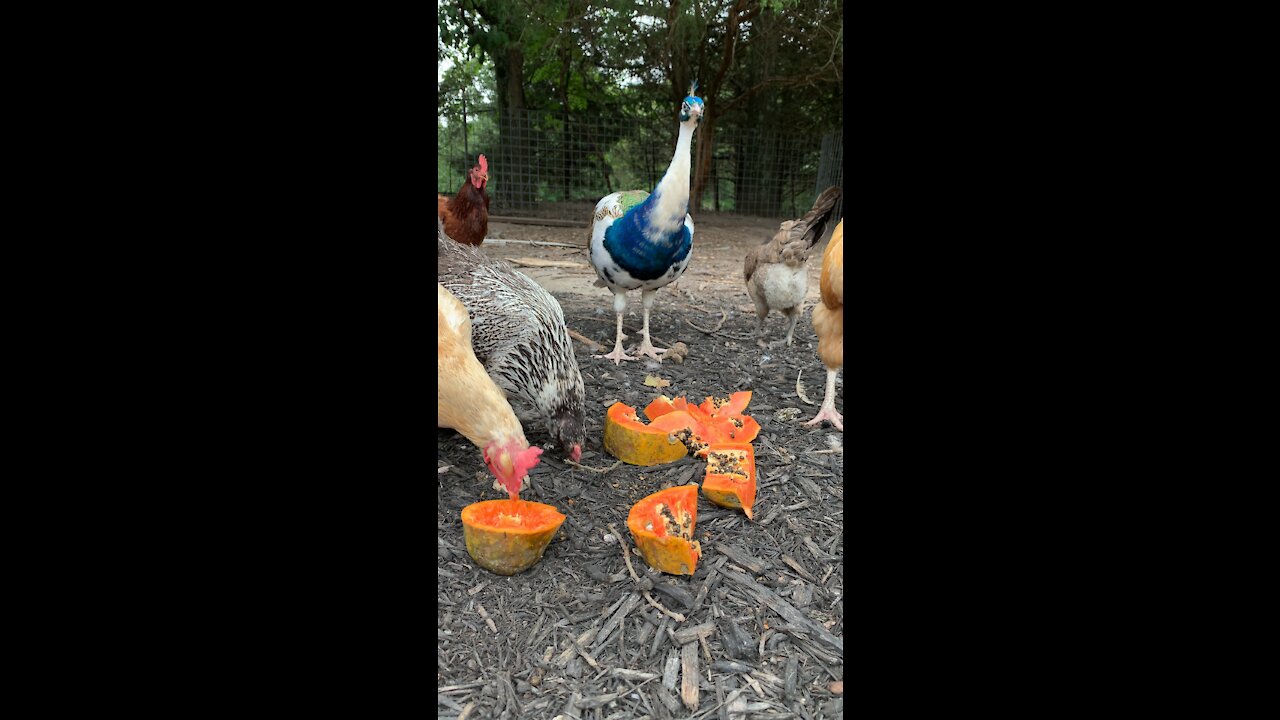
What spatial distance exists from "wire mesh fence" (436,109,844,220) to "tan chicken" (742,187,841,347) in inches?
308

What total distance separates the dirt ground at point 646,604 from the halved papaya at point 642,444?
0.19 feet

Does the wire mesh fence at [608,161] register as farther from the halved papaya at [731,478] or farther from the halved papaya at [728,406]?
the halved papaya at [731,478]

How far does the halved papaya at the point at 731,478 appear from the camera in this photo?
236cm

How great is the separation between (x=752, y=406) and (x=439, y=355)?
1.79m

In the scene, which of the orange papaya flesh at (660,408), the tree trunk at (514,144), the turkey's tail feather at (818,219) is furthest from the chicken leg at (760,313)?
the tree trunk at (514,144)

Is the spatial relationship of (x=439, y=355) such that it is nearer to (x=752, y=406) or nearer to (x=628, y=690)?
(x=628, y=690)

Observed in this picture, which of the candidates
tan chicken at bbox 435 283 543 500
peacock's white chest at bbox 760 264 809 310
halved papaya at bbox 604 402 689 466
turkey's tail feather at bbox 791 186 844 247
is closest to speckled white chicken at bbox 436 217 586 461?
halved papaya at bbox 604 402 689 466

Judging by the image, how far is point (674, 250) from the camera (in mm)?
4164

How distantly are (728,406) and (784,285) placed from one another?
1547mm

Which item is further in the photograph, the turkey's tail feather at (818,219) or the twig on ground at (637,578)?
the turkey's tail feather at (818,219)

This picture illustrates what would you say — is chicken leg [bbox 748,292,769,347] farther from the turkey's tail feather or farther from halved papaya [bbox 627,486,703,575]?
halved papaya [bbox 627,486,703,575]

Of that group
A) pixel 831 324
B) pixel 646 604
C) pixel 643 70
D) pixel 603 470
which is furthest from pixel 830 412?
pixel 643 70

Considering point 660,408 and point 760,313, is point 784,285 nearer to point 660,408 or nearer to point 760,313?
point 760,313

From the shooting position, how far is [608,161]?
13484mm
